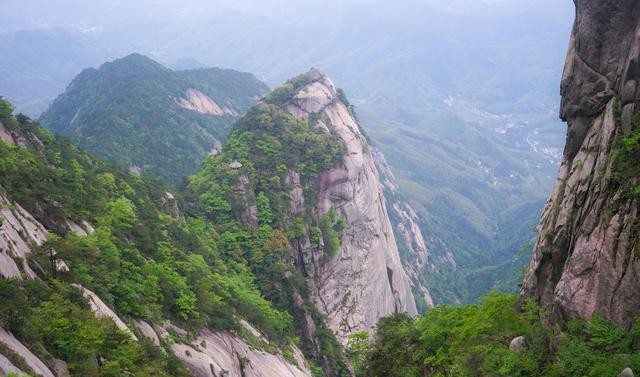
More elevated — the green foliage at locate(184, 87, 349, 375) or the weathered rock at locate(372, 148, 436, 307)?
the green foliage at locate(184, 87, 349, 375)

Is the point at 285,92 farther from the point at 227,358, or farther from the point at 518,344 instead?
the point at 518,344

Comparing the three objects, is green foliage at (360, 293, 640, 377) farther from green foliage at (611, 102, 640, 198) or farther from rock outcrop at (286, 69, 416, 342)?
rock outcrop at (286, 69, 416, 342)

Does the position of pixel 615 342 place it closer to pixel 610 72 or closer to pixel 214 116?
pixel 610 72

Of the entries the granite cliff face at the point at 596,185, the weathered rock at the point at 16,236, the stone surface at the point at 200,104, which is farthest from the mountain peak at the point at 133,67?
the granite cliff face at the point at 596,185

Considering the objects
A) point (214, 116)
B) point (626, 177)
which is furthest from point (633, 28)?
point (214, 116)

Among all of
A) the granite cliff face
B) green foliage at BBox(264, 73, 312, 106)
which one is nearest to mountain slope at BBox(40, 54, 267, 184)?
green foliage at BBox(264, 73, 312, 106)
